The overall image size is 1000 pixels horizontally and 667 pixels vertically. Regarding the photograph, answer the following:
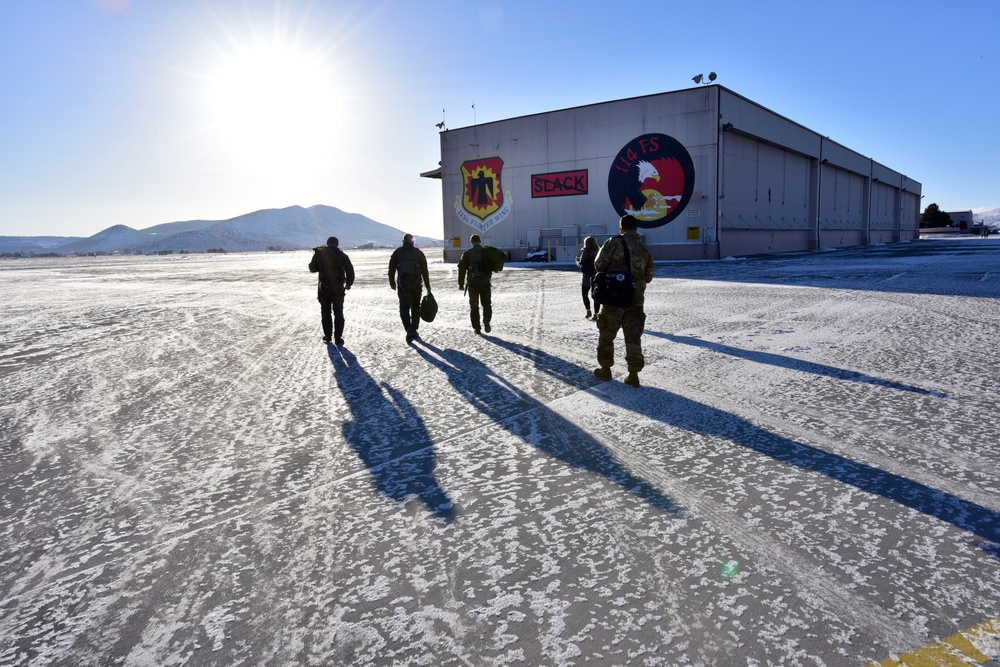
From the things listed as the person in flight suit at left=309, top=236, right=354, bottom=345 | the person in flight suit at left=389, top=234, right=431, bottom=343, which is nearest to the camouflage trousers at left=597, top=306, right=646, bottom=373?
the person in flight suit at left=389, top=234, right=431, bottom=343

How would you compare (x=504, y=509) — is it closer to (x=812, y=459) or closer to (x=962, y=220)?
(x=812, y=459)

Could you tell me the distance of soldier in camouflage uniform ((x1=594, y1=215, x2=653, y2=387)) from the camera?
18.8 feet

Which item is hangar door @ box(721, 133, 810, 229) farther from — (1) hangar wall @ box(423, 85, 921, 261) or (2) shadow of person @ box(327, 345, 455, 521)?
(2) shadow of person @ box(327, 345, 455, 521)

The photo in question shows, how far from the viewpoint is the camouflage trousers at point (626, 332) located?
5.72 meters

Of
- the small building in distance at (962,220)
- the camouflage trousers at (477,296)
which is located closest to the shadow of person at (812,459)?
the camouflage trousers at (477,296)

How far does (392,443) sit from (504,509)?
140 cm

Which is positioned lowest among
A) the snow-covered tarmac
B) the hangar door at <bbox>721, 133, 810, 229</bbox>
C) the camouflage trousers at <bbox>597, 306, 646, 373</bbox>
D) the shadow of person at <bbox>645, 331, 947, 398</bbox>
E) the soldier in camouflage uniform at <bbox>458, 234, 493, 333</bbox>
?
the snow-covered tarmac

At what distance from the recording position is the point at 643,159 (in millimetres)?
30250

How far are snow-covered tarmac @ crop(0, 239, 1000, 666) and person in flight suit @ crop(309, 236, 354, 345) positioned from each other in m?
1.61

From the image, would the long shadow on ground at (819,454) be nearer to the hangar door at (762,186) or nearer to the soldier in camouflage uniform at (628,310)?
the soldier in camouflage uniform at (628,310)

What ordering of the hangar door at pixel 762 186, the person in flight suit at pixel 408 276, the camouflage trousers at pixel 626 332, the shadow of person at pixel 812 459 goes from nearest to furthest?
1. the shadow of person at pixel 812 459
2. the camouflage trousers at pixel 626 332
3. the person in flight suit at pixel 408 276
4. the hangar door at pixel 762 186

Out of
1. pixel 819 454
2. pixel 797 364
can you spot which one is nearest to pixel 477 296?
pixel 797 364

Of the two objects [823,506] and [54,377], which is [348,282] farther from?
[823,506]

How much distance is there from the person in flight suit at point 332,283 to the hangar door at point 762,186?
25.8m
